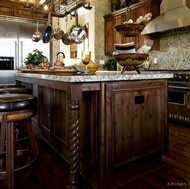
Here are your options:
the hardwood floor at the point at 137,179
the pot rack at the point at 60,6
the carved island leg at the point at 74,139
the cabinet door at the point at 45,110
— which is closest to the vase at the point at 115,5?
the pot rack at the point at 60,6

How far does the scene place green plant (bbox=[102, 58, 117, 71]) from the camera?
5185 millimetres

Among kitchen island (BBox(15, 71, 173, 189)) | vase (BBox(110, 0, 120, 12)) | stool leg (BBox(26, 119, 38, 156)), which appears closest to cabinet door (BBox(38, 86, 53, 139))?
kitchen island (BBox(15, 71, 173, 189))

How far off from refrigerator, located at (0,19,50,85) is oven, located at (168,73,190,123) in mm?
3453

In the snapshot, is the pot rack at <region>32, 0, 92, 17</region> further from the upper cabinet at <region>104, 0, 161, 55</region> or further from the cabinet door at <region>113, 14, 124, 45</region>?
the cabinet door at <region>113, 14, 124, 45</region>

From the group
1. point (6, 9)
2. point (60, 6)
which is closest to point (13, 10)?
point (6, 9)

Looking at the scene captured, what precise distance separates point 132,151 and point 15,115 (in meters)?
0.96

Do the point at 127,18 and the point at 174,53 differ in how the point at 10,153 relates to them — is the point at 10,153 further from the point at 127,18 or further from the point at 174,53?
the point at 127,18

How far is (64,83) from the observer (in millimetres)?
1429

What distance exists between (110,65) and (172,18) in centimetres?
199

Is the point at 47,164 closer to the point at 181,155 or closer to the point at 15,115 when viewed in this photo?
the point at 15,115

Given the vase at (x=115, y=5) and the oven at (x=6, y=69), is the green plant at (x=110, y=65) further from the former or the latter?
the oven at (x=6, y=69)

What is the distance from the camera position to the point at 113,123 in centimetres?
150

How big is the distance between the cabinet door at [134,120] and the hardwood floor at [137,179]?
0.19 meters

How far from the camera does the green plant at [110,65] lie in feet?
17.0
